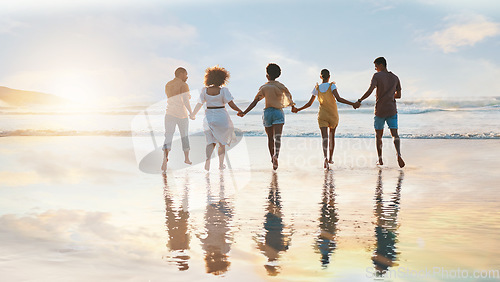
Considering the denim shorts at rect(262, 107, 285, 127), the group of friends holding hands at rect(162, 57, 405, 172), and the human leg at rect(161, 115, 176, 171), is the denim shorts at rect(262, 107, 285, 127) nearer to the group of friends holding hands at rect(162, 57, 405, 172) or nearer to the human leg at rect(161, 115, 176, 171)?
the group of friends holding hands at rect(162, 57, 405, 172)

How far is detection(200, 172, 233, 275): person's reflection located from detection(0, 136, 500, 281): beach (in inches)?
0.6

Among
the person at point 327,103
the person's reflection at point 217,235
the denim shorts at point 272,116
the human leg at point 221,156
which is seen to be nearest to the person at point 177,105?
the human leg at point 221,156

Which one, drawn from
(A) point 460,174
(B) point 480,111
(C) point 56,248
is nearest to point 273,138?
(A) point 460,174

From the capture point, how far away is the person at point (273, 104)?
32.8 feet

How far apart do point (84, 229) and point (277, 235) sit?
1876 mm

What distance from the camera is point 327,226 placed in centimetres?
514

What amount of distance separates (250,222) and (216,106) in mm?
4737

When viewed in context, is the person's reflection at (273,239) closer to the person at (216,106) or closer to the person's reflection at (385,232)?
the person's reflection at (385,232)

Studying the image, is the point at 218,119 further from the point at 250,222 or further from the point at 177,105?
the point at 250,222

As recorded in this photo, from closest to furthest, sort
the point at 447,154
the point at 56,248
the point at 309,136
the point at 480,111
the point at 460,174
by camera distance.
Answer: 1. the point at 56,248
2. the point at 460,174
3. the point at 447,154
4. the point at 309,136
5. the point at 480,111

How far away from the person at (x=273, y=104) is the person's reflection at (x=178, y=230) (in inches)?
126

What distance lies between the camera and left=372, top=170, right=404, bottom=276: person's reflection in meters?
3.89

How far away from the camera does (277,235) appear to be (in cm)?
479

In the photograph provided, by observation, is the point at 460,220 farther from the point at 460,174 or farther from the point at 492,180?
the point at 460,174
